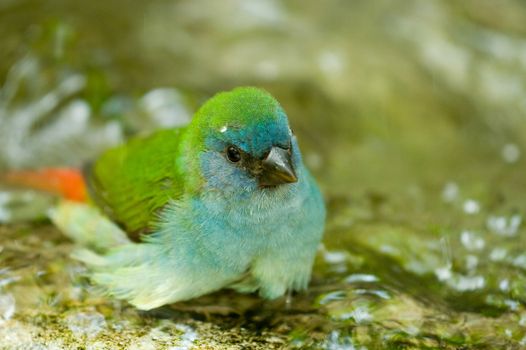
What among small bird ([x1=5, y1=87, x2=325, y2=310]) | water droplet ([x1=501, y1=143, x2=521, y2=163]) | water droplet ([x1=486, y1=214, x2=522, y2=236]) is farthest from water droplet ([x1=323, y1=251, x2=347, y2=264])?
water droplet ([x1=501, y1=143, x2=521, y2=163])

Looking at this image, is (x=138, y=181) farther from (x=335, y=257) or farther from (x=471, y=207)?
(x=471, y=207)

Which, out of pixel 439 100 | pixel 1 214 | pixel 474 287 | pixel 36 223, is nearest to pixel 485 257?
pixel 474 287

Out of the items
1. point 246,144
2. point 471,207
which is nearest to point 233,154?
point 246,144

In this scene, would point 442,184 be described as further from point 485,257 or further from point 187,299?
point 187,299

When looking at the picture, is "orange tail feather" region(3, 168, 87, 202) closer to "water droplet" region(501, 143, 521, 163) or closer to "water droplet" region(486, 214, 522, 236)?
"water droplet" region(486, 214, 522, 236)

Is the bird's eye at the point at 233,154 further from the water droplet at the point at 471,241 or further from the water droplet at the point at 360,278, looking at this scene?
the water droplet at the point at 471,241
